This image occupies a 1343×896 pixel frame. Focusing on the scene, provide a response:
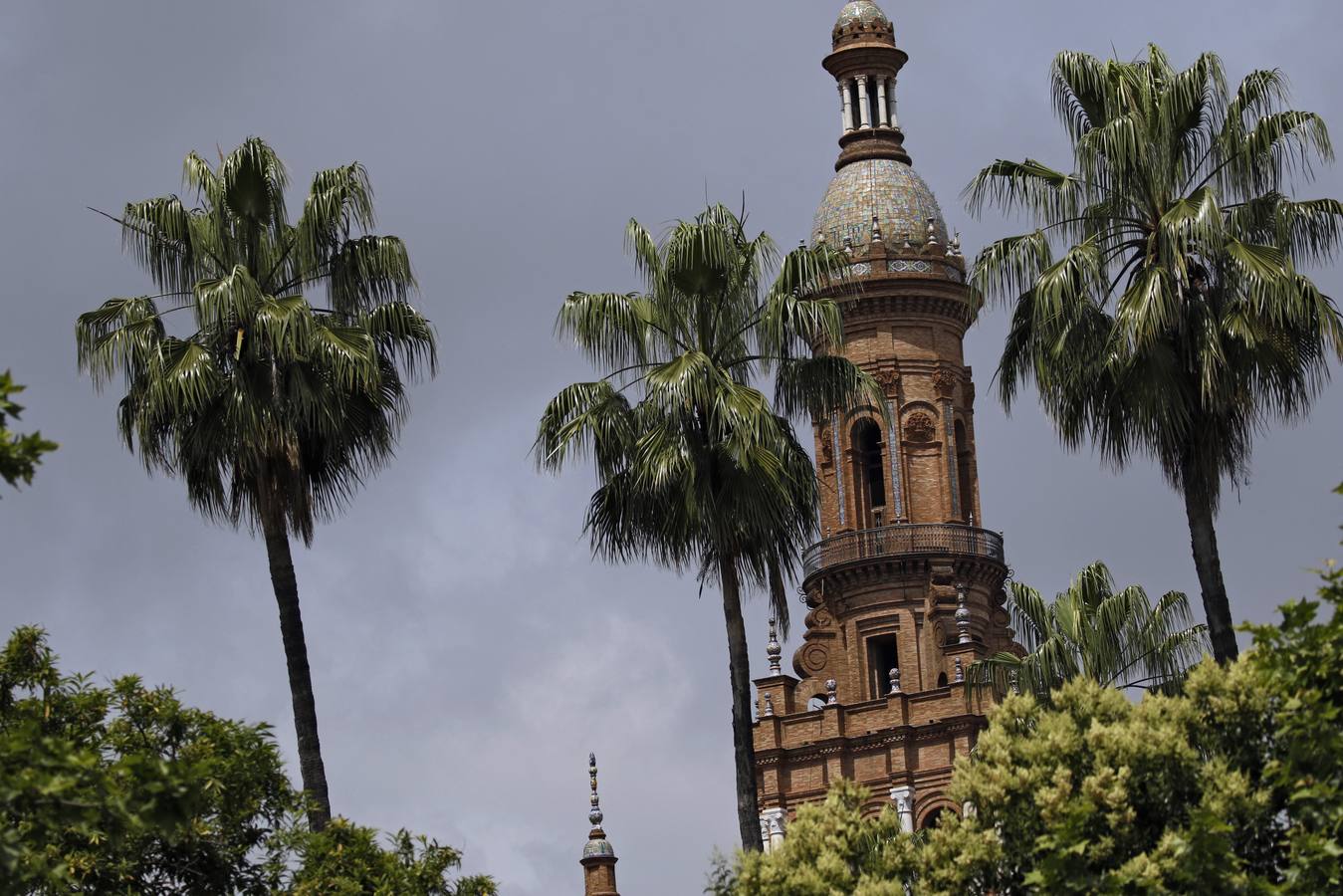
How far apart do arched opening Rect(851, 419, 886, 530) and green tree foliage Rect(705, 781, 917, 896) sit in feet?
124

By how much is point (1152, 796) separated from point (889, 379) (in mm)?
41193

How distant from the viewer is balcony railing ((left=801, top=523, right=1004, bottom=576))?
71688mm

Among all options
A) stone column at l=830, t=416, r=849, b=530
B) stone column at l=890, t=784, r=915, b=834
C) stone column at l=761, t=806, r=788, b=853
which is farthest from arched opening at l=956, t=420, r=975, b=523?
stone column at l=761, t=806, r=788, b=853

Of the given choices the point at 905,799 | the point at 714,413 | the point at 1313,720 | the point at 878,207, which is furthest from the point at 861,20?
the point at 1313,720

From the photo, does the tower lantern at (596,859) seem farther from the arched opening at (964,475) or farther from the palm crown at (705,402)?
the palm crown at (705,402)

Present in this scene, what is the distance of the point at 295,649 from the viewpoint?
3841 cm

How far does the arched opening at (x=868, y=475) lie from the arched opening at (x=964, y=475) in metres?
1.91

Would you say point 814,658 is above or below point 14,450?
above

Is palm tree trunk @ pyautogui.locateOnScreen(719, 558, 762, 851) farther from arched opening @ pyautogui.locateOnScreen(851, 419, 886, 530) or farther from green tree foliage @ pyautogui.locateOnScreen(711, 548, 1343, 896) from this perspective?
arched opening @ pyautogui.locateOnScreen(851, 419, 886, 530)

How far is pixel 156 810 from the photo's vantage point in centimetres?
2572

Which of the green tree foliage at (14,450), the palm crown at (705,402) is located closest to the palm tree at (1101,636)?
the palm crown at (705,402)

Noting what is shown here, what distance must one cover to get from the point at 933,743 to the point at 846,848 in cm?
3515

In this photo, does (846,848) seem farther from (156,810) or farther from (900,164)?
(900,164)

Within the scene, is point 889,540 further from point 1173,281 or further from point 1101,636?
point 1173,281
